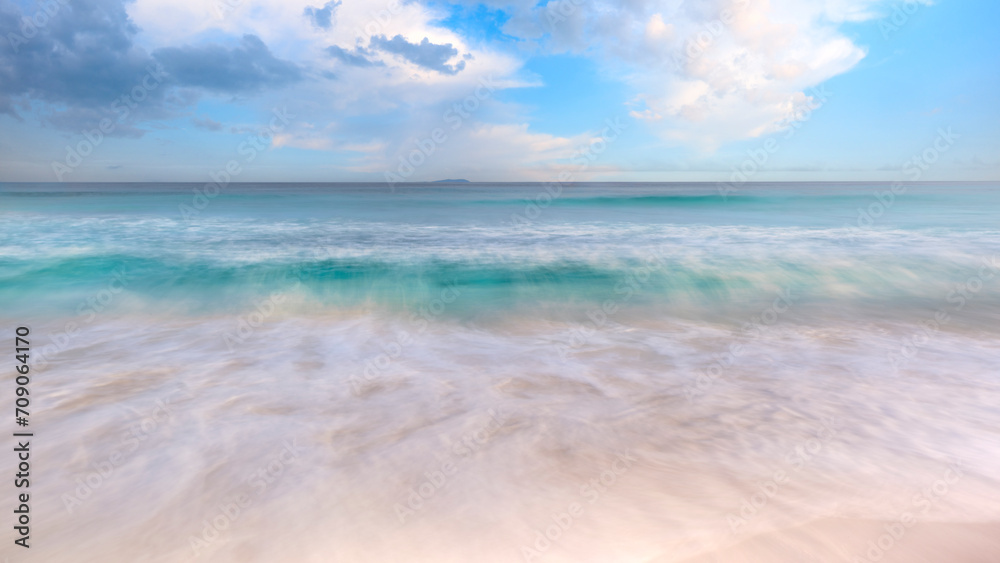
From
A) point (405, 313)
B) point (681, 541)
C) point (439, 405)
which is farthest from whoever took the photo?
point (405, 313)

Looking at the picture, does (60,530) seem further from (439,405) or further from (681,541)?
(681,541)

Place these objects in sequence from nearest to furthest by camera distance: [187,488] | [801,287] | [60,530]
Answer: [60,530] → [187,488] → [801,287]

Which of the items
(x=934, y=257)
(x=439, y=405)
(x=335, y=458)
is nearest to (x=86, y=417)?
(x=335, y=458)

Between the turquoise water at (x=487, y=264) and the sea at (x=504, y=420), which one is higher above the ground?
the turquoise water at (x=487, y=264)

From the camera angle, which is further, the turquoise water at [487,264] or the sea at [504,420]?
the turquoise water at [487,264]

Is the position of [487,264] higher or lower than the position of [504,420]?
higher

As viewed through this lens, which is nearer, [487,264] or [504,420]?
[504,420]

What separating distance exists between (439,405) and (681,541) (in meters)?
2.17

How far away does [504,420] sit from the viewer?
150 inches

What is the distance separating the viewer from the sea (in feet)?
8.38

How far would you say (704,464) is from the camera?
317cm

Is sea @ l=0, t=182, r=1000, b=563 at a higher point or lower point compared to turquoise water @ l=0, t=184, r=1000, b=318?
lower

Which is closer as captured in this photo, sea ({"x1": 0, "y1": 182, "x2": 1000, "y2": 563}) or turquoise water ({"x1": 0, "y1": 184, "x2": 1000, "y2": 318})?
sea ({"x1": 0, "y1": 182, "x2": 1000, "y2": 563})

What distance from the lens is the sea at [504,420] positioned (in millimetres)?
2553
